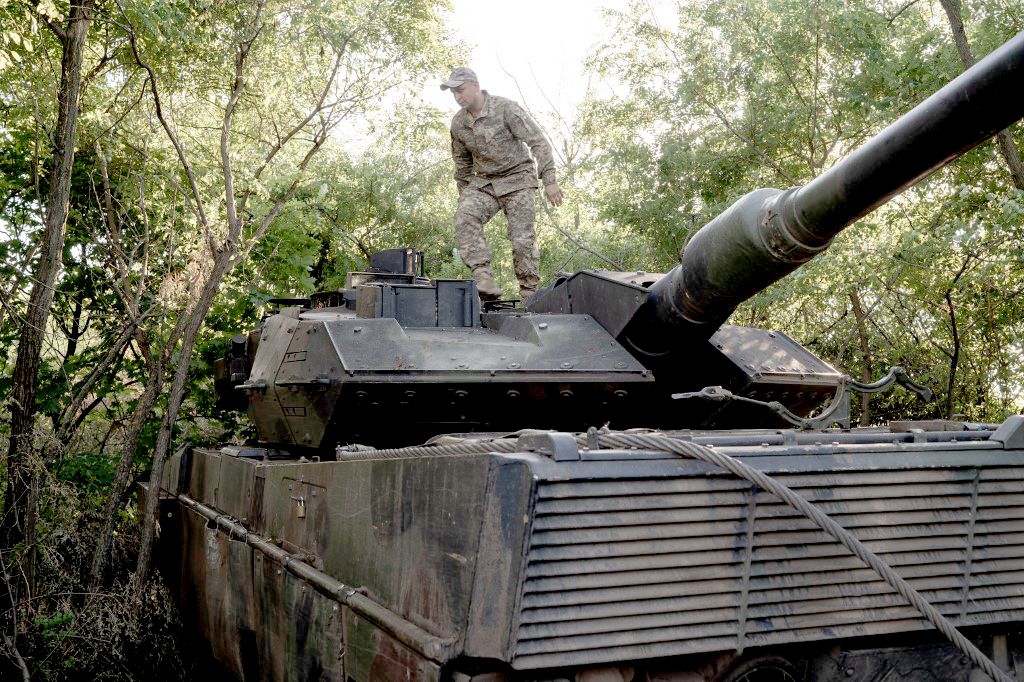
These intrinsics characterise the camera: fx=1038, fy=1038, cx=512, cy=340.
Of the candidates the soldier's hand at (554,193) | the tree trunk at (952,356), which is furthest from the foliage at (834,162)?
the soldier's hand at (554,193)

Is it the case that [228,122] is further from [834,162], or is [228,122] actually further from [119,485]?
[834,162]

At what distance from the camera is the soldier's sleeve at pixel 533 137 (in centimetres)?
702

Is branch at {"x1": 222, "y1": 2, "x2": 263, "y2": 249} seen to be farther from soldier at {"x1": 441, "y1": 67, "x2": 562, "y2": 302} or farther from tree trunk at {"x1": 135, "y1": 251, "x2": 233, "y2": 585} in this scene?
soldier at {"x1": 441, "y1": 67, "x2": 562, "y2": 302}

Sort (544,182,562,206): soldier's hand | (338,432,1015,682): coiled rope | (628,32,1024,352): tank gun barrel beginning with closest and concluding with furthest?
(628,32,1024,352): tank gun barrel < (338,432,1015,682): coiled rope < (544,182,562,206): soldier's hand

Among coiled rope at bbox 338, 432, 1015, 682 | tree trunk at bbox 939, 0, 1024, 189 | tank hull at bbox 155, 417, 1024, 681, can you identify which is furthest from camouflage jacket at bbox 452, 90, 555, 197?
tree trunk at bbox 939, 0, 1024, 189

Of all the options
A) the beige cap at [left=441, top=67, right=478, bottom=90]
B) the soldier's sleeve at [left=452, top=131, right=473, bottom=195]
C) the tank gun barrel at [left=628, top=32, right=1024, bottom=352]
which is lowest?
the tank gun barrel at [left=628, top=32, right=1024, bottom=352]

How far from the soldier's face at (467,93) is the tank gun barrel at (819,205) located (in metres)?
2.49

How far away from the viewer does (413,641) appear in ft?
10.8

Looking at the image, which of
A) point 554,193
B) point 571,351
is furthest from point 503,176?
point 571,351

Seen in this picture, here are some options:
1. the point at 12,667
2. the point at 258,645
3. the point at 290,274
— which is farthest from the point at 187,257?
the point at 258,645

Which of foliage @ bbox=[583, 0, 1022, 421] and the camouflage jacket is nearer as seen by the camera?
the camouflage jacket

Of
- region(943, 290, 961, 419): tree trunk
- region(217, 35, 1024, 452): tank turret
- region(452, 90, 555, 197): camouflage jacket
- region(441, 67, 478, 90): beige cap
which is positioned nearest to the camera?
region(217, 35, 1024, 452): tank turret

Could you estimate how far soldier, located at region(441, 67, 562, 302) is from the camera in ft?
23.0

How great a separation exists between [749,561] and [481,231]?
4.24 meters
